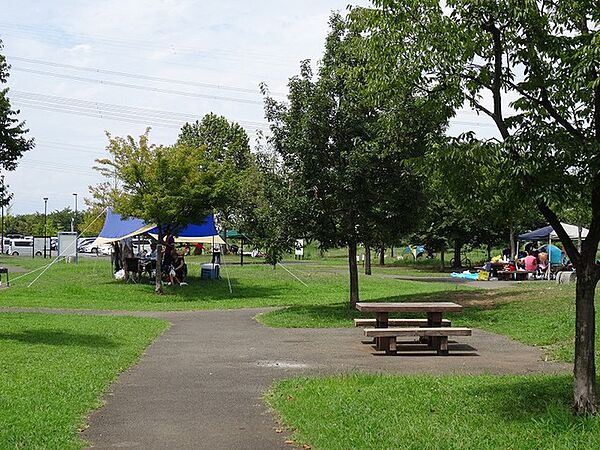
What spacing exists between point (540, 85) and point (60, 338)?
1047 centimetres

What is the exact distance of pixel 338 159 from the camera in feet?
65.6

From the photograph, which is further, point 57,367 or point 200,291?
point 200,291

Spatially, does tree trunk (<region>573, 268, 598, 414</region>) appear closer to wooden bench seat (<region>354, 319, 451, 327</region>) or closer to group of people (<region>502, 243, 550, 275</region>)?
wooden bench seat (<region>354, 319, 451, 327</region>)

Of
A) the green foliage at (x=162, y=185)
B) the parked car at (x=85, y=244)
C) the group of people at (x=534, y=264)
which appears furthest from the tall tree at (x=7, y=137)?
the parked car at (x=85, y=244)

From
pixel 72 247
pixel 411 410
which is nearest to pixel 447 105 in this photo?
pixel 411 410

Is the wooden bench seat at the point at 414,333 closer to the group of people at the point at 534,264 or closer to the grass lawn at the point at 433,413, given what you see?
the grass lawn at the point at 433,413

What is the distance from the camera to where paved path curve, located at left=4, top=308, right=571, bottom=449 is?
7560 mm

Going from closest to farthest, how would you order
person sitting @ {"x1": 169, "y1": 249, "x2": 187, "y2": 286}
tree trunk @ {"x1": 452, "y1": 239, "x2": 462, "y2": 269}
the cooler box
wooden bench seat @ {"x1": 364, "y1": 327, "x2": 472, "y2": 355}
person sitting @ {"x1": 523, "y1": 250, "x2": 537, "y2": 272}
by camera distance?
wooden bench seat @ {"x1": 364, "y1": 327, "x2": 472, "y2": 355}, person sitting @ {"x1": 169, "y1": 249, "x2": 187, "y2": 286}, the cooler box, person sitting @ {"x1": 523, "y1": 250, "x2": 537, "y2": 272}, tree trunk @ {"x1": 452, "y1": 239, "x2": 462, "y2": 269}

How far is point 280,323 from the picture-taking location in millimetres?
18672

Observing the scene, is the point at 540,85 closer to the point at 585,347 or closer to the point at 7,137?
the point at 585,347

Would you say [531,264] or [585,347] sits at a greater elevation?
[531,264]

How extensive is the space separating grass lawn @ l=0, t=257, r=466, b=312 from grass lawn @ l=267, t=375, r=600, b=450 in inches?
481

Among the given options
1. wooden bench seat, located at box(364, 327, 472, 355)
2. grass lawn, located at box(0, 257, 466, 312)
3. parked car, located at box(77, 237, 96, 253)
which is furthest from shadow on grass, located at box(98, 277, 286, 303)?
parked car, located at box(77, 237, 96, 253)

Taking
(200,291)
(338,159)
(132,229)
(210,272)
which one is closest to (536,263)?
(210,272)
